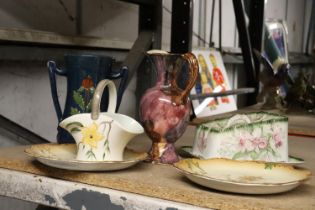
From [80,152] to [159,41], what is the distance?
92 centimetres

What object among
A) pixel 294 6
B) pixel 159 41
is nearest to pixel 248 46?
pixel 159 41

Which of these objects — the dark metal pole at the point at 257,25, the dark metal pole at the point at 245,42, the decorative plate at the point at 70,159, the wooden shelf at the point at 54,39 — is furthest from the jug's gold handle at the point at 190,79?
the dark metal pole at the point at 257,25

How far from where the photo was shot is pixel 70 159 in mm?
662

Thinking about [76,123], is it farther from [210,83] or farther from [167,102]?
[210,83]

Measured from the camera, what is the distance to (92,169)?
640 millimetres

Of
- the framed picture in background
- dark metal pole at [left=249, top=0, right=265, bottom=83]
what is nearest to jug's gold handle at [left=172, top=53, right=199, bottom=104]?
the framed picture in background

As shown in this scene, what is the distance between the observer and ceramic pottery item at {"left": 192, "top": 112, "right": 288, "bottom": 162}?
760mm

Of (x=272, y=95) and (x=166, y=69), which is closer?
(x=166, y=69)

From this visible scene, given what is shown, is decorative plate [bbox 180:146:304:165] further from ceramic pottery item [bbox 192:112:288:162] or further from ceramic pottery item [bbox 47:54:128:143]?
ceramic pottery item [bbox 47:54:128:143]

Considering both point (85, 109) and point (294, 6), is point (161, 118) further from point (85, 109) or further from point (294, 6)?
point (294, 6)

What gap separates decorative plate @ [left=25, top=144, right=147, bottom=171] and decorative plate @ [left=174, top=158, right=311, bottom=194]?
0.27 feet

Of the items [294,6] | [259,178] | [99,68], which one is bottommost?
[259,178]

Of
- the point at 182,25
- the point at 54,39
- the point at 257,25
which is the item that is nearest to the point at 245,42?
the point at 257,25

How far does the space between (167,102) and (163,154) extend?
9 cm
